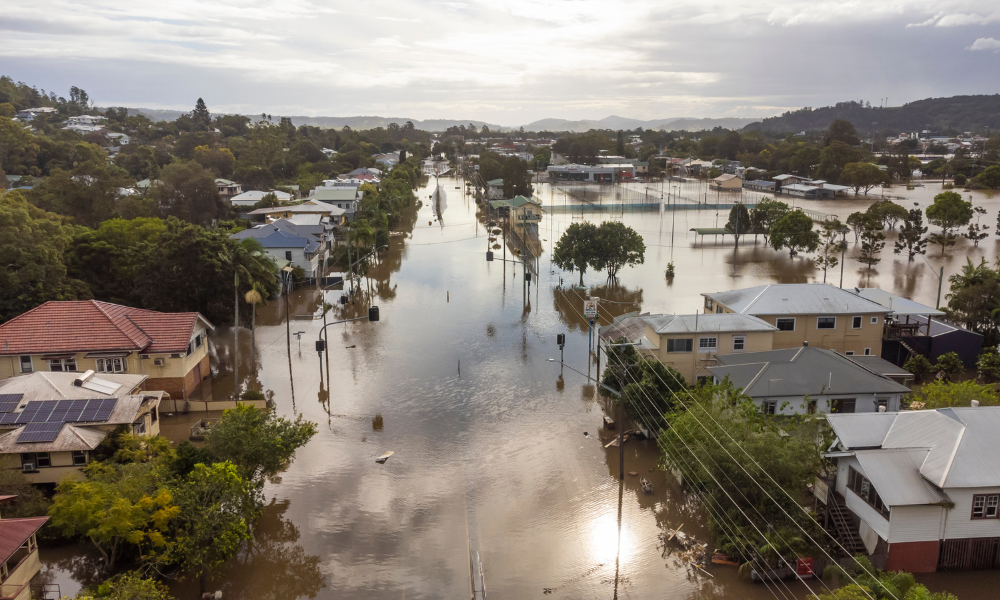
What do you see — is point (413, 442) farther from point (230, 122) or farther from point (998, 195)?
point (230, 122)

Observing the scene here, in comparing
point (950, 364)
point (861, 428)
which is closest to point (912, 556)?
point (861, 428)

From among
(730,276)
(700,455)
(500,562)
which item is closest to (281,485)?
(500,562)

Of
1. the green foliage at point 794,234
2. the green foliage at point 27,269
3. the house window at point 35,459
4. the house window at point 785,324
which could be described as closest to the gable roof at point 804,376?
the house window at point 785,324

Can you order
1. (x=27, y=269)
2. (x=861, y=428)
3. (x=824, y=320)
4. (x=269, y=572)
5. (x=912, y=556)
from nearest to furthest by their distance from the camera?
(x=912, y=556) → (x=269, y=572) → (x=861, y=428) → (x=824, y=320) → (x=27, y=269)

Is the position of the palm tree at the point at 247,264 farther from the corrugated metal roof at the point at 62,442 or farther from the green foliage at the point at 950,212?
the green foliage at the point at 950,212

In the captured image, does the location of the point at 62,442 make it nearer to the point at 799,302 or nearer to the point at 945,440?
the point at 945,440
